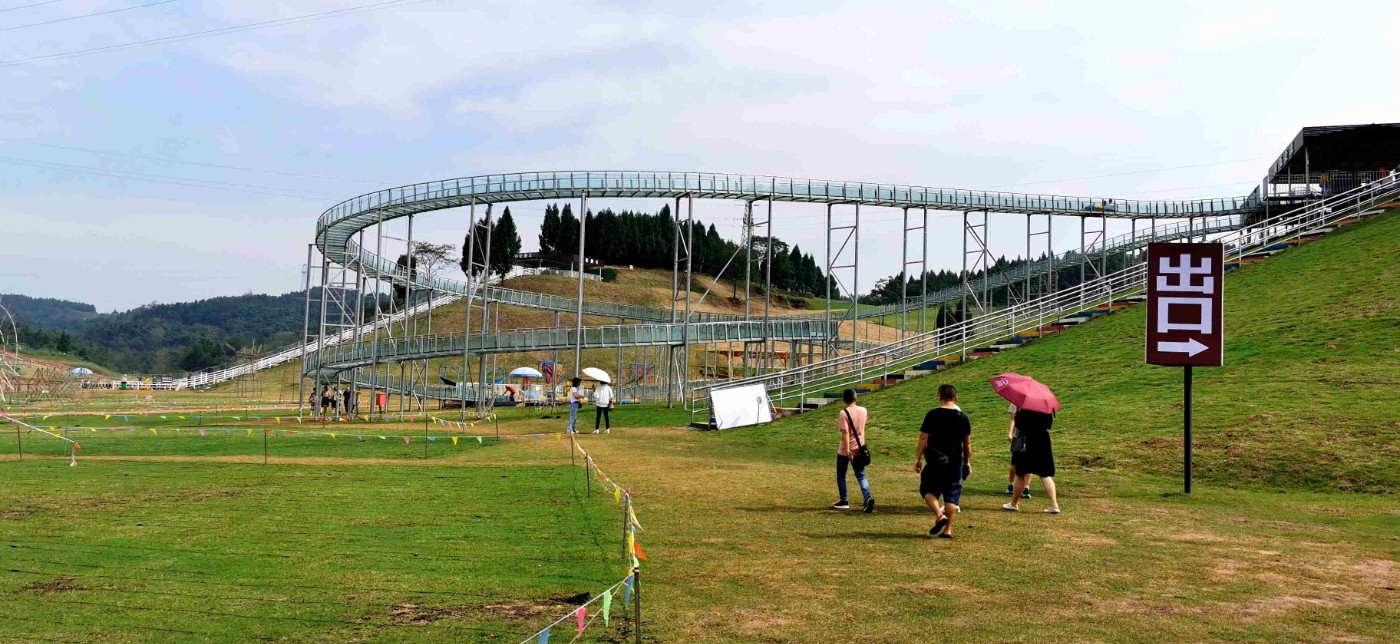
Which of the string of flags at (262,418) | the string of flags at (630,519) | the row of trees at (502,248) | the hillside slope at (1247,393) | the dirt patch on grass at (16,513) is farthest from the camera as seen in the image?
the row of trees at (502,248)

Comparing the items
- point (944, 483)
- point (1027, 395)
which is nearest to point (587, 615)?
point (944, 483)

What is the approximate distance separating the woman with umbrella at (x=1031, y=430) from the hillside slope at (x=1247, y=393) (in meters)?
5.27

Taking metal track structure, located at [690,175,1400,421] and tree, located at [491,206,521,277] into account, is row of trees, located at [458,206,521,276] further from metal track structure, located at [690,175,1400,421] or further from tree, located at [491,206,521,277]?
metal track structure, located at [690,175,1400,421]

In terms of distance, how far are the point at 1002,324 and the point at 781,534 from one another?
1040 inches

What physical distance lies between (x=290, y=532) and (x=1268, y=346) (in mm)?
23661

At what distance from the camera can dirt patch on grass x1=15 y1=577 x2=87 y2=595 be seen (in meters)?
8.27

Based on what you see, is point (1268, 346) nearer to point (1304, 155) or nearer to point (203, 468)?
point (203, 468)

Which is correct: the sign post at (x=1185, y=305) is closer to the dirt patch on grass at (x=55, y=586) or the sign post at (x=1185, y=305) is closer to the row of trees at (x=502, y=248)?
the dirt patch on grass at (x=55, y=586)

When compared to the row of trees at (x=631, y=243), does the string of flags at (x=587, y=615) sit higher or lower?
lower

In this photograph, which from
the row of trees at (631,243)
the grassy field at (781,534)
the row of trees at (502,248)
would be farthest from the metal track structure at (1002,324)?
the row of trees at (631,243)

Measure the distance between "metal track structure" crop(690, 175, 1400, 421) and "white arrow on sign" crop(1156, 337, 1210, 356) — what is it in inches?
606

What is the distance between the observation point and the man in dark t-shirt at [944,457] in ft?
36.2

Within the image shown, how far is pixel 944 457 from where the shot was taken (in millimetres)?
11055

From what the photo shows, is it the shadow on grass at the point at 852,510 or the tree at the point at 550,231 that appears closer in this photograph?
the shadow on grass at the point at 852,510
